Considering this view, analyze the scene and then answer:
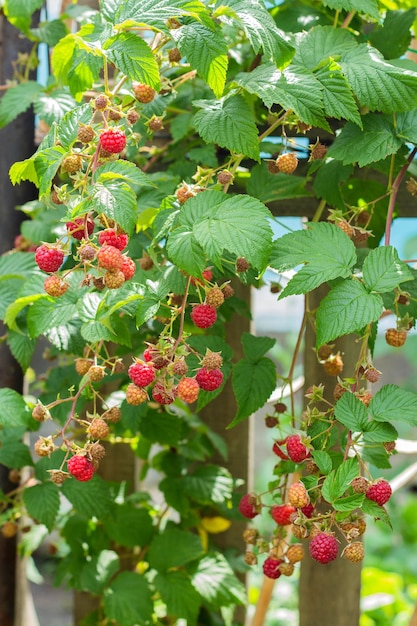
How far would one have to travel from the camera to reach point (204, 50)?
86 cm

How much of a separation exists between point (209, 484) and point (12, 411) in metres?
0.46

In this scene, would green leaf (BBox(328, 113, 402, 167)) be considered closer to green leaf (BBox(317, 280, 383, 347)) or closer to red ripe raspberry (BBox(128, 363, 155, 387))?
green leaf (BBox(317, 280, 383, 347))

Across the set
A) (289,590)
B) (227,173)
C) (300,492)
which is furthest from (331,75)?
(289,590)

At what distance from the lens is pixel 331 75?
0.91 metres

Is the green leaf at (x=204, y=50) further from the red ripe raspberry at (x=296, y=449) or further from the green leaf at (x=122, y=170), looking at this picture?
the red ripe raspberry at (x=296, y=449)

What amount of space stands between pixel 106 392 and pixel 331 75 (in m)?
0.85

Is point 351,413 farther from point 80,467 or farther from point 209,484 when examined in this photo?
point 209,484

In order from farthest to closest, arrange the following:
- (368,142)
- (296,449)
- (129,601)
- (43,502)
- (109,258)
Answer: (129,601)
(43,502)
(368,142)
(296,449)
(109,258)

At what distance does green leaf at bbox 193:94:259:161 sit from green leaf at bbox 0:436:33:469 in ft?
2.17

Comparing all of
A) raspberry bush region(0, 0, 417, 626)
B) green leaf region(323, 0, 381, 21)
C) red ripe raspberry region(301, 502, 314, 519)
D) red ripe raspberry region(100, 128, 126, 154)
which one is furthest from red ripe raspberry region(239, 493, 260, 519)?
green leaf region(323, 0, 381, 21)

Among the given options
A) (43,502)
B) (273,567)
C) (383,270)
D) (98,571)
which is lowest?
(98,571)

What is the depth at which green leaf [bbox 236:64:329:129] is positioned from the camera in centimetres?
87

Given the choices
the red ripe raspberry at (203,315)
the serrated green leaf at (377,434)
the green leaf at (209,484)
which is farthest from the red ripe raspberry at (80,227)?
the green leaf at (209,484)

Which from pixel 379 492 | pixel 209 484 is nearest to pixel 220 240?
pixel 379 492
